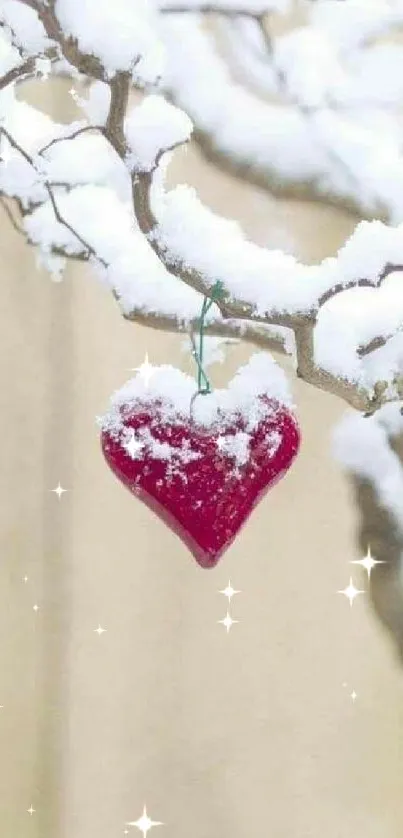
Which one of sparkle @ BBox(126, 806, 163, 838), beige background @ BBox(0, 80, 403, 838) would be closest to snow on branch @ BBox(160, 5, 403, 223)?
beige background @ BBox(0, 80, 403, 838)

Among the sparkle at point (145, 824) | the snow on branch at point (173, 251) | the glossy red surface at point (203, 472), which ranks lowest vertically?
the sparkle at point (145, 824)

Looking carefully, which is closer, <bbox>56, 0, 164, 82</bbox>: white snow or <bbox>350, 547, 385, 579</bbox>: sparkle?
<bbox>56, 0, 164, 82</bbox>: white snow

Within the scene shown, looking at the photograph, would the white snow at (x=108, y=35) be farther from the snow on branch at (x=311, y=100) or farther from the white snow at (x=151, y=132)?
the snow on branch at (x=311, y=100)

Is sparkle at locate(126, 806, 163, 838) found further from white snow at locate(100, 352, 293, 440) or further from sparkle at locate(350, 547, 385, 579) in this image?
white snow at locate(100, 352, 293, 440)

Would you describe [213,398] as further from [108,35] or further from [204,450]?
[108,35]

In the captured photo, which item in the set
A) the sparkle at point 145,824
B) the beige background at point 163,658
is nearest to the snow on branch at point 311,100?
the beige background at point 163,658

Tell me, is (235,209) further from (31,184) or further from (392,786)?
(392,786)

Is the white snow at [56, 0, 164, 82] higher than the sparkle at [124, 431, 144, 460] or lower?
higher

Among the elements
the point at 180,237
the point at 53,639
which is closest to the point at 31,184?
the point at 180,237
